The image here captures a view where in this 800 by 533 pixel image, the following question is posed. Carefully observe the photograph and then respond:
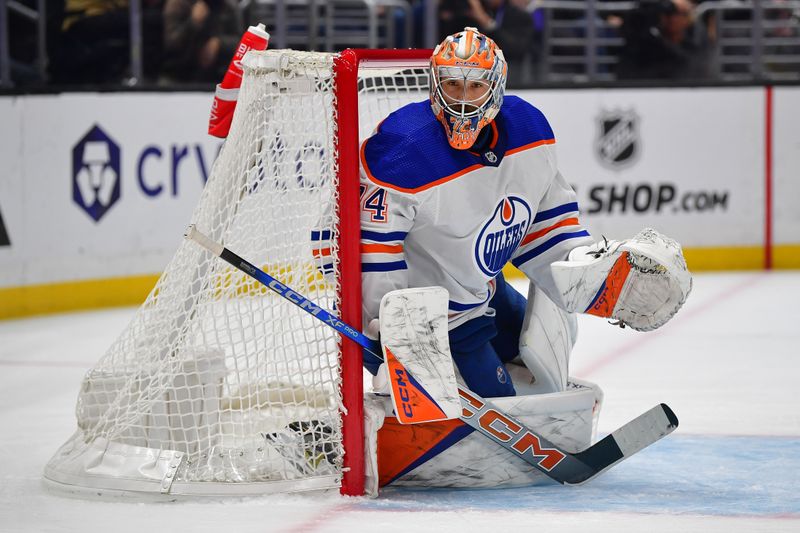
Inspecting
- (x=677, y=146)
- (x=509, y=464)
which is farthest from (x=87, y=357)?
(x=677, y=146)

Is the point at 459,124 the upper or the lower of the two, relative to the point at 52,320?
upper

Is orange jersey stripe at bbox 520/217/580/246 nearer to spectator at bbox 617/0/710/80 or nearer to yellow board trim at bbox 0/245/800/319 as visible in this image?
yellow board trim at bbox 0/245/800/319

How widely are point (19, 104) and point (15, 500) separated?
2.83m

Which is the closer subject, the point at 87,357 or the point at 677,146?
the point at 87,357

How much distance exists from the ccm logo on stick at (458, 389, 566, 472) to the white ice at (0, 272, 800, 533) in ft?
0.24

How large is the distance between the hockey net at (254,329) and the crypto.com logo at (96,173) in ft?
8.69

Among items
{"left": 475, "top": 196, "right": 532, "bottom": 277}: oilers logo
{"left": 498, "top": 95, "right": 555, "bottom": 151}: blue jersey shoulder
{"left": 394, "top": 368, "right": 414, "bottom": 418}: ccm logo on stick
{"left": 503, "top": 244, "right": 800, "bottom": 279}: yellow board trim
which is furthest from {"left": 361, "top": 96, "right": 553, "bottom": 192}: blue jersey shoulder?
{"left": 503, "top": 244, "right": 800, "bottom": 279}: yellow board trim

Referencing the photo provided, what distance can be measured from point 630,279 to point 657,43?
4.64 meters

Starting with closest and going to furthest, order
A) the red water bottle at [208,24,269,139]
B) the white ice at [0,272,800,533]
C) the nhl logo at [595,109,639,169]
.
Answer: the white ice at [0,272,800,533] → the red water bottle at [208,24,269,139] → the nhl logo at [595,109,639,169]

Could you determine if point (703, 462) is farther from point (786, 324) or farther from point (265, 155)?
point (786, 324)

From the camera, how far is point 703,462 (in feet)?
9.96

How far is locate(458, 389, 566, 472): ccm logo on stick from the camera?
8.94 feet

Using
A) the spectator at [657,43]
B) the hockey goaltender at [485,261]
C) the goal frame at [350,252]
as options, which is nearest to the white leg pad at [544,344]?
the hockey goaltender at [485,261]

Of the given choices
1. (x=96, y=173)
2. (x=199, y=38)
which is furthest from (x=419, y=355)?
(x=199, y=38)
